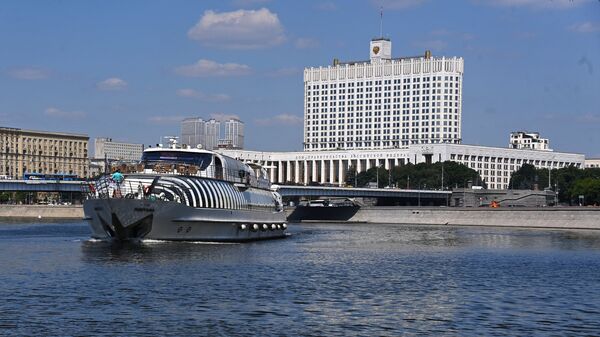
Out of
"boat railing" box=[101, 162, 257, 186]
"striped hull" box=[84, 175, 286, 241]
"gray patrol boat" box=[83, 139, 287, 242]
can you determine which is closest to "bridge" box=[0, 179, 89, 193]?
"gray patrol boat" box=[83, 139, 287, 242]

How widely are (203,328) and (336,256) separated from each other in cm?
3905

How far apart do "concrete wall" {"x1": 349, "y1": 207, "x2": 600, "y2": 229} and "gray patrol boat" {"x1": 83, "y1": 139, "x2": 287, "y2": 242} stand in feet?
259

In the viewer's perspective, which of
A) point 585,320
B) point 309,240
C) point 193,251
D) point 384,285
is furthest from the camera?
point 309,240

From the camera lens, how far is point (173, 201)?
260 ft

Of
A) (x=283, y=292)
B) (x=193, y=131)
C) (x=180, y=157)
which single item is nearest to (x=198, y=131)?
(x=193, y=131)

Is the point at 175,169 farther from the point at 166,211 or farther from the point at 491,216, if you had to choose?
the point at 491,216

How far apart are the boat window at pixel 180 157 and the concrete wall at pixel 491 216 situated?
82372 mm

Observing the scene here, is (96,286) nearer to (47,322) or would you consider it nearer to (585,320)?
(47,322)

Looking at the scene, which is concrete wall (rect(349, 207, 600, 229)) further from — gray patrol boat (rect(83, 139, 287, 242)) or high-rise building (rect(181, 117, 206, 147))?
gray patrol boat (rect(83, 139, 287, 242))

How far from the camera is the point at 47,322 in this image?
40188 mm

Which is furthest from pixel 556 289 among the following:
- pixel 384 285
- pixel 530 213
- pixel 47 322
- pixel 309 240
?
pixel 530 213

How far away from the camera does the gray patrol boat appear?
78500 millimetres

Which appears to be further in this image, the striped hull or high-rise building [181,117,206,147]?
high-rise building [181,117,206,147]

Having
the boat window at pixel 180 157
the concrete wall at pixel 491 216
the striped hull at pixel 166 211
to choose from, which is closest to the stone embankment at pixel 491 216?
the concrete wall at pixel 491 216
